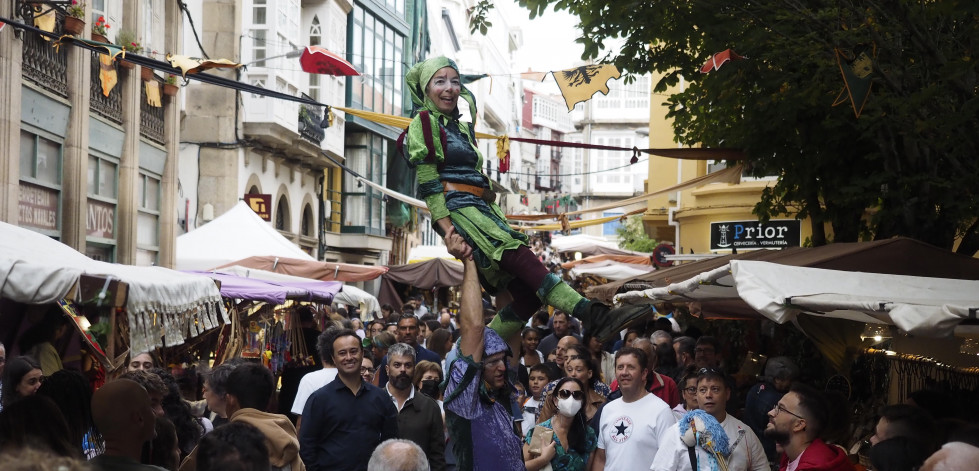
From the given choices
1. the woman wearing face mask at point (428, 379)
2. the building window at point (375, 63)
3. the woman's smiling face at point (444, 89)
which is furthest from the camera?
the building window at point (375, 63)

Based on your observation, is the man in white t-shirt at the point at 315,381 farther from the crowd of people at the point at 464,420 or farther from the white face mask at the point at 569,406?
the white face mask at the point at 569,406

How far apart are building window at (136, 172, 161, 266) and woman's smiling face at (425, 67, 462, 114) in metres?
14.1

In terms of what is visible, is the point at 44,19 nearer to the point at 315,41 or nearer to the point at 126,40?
the point at 126,40

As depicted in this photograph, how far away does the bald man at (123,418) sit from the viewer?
176 inches

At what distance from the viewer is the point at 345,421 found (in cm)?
682

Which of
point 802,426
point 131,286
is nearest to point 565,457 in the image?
point 802,426

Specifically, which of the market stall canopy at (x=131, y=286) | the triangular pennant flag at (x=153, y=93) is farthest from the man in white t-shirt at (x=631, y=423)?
the triangular pennant flag at (x=153, y=93)

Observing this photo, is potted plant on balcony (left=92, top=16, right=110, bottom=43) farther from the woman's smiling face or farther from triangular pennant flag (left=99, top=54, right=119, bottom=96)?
the woman's smiling face

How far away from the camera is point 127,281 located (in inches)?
296

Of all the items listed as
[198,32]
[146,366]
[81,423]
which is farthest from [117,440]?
[198,32]

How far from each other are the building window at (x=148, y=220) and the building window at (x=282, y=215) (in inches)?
342

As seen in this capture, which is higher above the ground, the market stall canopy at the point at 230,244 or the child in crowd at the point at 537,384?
the market stall canopy at the point at 230,244

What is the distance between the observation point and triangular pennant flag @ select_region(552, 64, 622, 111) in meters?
11.1

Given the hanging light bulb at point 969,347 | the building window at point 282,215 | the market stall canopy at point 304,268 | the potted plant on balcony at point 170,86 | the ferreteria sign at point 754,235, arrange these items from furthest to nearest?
the building window at point 282,215
the potted plant on balcony at point 170,86
the ferreteria sign at point 754,235
the market stall canopy at point 304,268
the hanging light bulb at point 969,347
